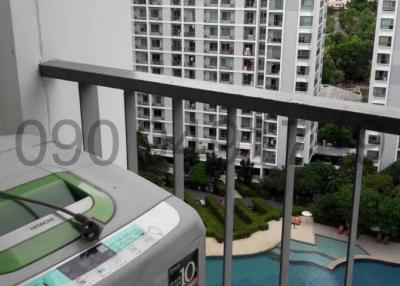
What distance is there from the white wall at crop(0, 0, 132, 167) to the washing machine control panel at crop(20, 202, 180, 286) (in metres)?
0.64

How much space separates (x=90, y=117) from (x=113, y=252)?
645 mm

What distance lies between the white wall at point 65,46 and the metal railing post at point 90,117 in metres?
0.08

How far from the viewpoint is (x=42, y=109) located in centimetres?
113

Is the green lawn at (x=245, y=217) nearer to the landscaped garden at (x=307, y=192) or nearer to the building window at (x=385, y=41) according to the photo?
the landscaped garden at (x=307, y=192)

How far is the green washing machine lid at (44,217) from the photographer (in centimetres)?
50

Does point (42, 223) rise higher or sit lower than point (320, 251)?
higher

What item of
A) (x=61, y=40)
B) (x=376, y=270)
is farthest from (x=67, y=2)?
(x=376, y=270)

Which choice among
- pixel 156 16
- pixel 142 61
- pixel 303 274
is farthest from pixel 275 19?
pixel 303 274

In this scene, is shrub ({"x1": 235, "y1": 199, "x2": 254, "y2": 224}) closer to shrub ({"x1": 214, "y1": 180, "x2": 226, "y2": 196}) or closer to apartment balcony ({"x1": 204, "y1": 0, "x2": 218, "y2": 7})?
shrub ({"x1": 214, "y1": 180, "x2": 226, "y2": 196})

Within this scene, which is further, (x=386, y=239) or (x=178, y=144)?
(x=386, y=239)

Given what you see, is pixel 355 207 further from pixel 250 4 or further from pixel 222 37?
pixel 250 4

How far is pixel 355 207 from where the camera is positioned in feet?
2.71

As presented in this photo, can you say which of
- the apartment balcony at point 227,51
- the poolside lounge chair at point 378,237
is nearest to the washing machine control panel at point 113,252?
the poolside lounge chair at point 378,237

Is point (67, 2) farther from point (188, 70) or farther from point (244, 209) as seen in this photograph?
point (188, 70)
